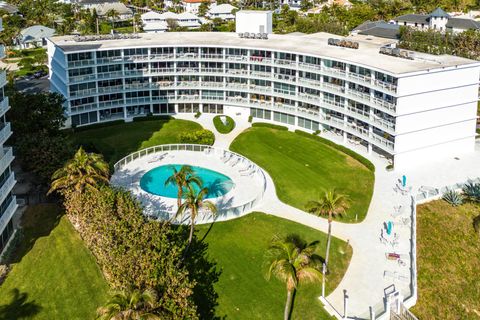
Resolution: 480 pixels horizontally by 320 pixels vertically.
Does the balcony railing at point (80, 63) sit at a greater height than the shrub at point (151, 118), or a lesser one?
greater

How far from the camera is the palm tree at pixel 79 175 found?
5194 cm

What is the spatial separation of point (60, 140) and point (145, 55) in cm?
3200

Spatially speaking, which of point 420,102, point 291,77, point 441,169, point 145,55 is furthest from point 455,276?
point 145,55

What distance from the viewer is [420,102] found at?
224 feet

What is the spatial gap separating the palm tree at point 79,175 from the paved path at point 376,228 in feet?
65.2

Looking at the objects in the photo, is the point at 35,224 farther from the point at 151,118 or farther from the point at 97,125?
the point at 151,118

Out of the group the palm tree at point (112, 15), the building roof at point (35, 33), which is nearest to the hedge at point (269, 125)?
the building roof at point (35, 33)

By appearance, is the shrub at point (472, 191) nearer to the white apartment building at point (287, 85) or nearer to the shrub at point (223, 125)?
the white apartment building at point (287, 85)

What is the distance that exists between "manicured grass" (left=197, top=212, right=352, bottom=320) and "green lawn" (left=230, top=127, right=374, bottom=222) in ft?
19.2

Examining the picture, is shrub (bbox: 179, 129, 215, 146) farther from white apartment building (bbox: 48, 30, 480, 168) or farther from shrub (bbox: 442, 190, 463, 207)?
shrub (bbox: 442, 190, 463, 207)

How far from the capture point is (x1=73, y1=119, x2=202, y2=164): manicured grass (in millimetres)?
75438

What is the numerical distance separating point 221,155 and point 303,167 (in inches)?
486

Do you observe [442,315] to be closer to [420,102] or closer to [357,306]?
[357,306]

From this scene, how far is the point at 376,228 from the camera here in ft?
183
